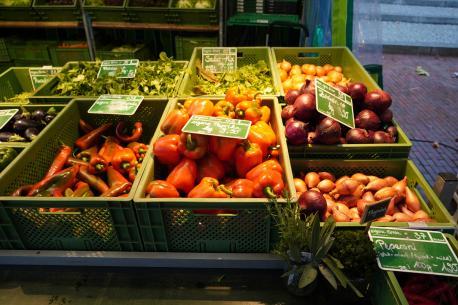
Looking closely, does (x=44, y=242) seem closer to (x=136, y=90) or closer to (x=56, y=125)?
(x=56, y=125)

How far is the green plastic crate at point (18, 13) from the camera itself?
4.64m

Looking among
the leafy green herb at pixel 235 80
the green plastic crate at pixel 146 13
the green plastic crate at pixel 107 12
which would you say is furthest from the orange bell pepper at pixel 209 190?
the green plastic crate at pixel 107 12

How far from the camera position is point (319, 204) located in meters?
1.59

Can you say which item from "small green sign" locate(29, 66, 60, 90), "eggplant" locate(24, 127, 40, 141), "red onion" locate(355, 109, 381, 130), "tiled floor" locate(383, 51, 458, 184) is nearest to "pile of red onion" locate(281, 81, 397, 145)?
"red onion" locate(355, 109, 381, 130)

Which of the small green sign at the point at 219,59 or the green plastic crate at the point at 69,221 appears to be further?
the small green sign at the point at 219,59

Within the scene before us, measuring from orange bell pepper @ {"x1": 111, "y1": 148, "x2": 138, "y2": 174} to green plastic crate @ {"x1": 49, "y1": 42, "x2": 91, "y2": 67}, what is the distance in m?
3.51

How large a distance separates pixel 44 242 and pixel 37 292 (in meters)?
0.21

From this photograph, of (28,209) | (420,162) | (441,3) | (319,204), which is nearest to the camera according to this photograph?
(28,209)

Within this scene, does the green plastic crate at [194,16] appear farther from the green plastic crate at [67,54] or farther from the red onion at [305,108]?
the red onion at [305,108]

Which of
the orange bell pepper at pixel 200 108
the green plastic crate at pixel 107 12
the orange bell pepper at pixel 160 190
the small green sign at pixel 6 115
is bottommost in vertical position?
the orange bell pepper at pixel 160 190

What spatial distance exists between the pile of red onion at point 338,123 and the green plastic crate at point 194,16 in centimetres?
262

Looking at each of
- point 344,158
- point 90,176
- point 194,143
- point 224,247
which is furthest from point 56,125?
point 344,158

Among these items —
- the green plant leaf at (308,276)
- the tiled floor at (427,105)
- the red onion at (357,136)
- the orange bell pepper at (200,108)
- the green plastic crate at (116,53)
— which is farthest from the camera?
the green plastic crate at (116,53)

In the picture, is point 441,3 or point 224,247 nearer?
point 224,247
